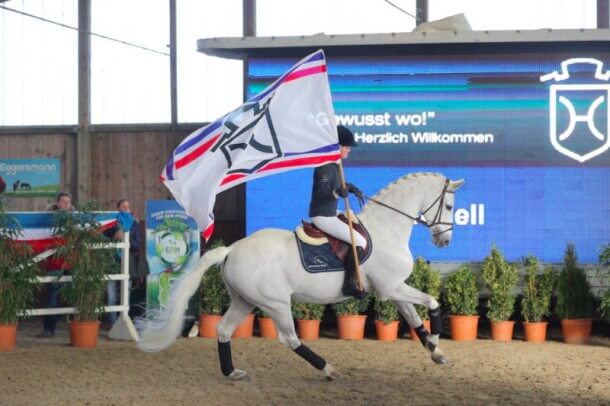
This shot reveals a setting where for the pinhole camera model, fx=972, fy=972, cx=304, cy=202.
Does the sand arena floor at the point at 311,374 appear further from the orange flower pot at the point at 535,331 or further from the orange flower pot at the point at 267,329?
the orange flower pot at the point at 267,329

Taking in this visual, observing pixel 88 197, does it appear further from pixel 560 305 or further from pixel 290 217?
pixel 560 305

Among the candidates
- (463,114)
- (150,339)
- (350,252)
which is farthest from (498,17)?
(150,339)

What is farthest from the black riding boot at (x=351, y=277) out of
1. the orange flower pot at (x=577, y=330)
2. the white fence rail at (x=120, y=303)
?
the orange flower pot at (x=577, y=330)

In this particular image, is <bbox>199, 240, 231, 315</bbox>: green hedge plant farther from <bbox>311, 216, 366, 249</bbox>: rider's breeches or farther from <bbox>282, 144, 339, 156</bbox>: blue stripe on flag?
<bbox>282, 144, 339, 156</bbox>: blue stripe on flag

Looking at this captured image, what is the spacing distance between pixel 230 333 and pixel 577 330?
16.6ft

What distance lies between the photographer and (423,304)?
8375mm

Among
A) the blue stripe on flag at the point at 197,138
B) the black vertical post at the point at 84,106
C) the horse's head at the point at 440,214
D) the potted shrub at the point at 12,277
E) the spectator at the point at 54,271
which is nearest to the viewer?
the blue stripe on flag at the point at 197,138

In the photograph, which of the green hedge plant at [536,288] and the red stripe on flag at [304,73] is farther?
the green hedge plant at [536,288]

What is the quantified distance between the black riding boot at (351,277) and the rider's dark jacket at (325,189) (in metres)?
0.38

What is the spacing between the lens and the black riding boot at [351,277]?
27.1ft

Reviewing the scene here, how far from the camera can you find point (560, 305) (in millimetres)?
11555

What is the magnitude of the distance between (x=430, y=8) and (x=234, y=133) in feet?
21.7

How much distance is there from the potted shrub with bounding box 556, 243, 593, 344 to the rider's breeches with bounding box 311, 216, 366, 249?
409 centimetres

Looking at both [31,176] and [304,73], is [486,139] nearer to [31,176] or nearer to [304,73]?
[304,73]
